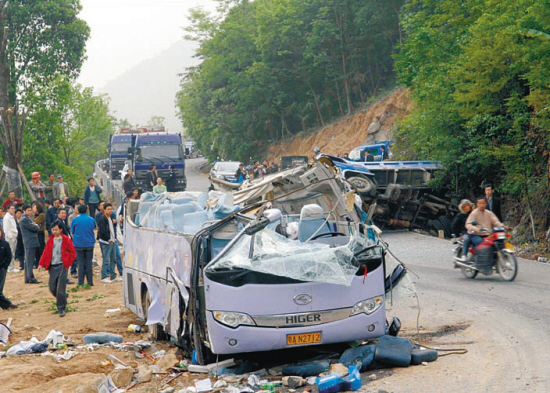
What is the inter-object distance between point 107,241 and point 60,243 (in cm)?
398

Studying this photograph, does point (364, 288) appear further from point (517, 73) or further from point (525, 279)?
point (517, 73)

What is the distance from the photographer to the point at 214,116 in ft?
228

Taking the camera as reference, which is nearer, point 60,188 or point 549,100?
point 549,100

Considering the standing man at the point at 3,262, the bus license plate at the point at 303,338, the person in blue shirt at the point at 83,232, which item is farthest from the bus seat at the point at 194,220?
the person in blue shirt at the point at 83,232

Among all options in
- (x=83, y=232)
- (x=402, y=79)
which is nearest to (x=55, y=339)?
(x=83, y=232)

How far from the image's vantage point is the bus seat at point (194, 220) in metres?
11.3

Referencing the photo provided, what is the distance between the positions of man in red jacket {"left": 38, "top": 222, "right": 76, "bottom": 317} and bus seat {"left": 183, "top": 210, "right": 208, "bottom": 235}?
4.13 metres

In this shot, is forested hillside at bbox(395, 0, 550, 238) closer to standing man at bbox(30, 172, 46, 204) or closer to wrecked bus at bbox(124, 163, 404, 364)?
wrecked bus at bbox(124, 163, 404, 364)

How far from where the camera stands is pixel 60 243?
14.7 m

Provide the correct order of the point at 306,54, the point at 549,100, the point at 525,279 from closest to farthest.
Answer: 1. the point at 525,279
2. the point at 549,100
3. the point at 306,54

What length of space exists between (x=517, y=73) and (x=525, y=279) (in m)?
10.8

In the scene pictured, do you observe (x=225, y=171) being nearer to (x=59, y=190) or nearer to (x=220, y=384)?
(x=59, y=190)

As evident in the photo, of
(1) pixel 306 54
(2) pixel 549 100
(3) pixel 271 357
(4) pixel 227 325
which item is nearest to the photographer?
(4) pixel 227 325

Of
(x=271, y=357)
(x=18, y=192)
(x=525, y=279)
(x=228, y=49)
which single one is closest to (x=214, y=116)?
(x=228, y=49)
